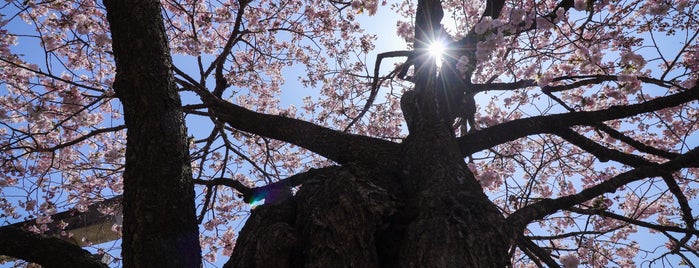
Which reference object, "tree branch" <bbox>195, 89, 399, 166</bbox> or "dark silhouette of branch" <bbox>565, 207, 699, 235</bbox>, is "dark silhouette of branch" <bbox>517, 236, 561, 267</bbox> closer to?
"dark silhouette of branch" <bbox>565, 207, 699, 235</bbox>

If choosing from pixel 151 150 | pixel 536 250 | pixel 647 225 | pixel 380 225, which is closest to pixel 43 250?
pixel 151 150

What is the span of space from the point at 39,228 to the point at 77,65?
10.0ft

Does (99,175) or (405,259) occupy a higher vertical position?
(99,175)

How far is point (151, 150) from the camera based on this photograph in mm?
2234

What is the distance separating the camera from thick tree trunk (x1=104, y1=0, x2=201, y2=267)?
83.5 inches

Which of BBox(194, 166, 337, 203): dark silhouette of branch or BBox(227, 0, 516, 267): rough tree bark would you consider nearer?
BBox(227, 0, 516, 267): rough tree bark

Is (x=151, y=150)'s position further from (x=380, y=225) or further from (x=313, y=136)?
(x=380, y=225)

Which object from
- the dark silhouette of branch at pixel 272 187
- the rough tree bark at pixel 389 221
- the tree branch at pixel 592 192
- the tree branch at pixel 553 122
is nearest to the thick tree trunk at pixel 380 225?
the rough tree bark at pixel 389 221

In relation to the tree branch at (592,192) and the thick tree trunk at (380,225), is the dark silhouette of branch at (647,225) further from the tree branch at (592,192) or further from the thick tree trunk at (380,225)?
the thick tree trunk at (380,225)

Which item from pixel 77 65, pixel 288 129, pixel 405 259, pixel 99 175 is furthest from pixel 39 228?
pixel 405 259

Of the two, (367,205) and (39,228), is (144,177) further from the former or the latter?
(39,228)

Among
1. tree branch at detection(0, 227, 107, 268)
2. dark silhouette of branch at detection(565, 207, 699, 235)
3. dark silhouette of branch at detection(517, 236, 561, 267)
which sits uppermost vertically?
dark silhouette of branch at detection(565, 207, 699, 235)

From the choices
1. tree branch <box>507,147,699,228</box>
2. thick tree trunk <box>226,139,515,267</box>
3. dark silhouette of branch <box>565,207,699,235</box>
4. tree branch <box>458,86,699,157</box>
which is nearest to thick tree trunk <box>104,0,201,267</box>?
thick tree trunk <box>226,139,515,267</box>

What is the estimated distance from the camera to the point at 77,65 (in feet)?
24.2
